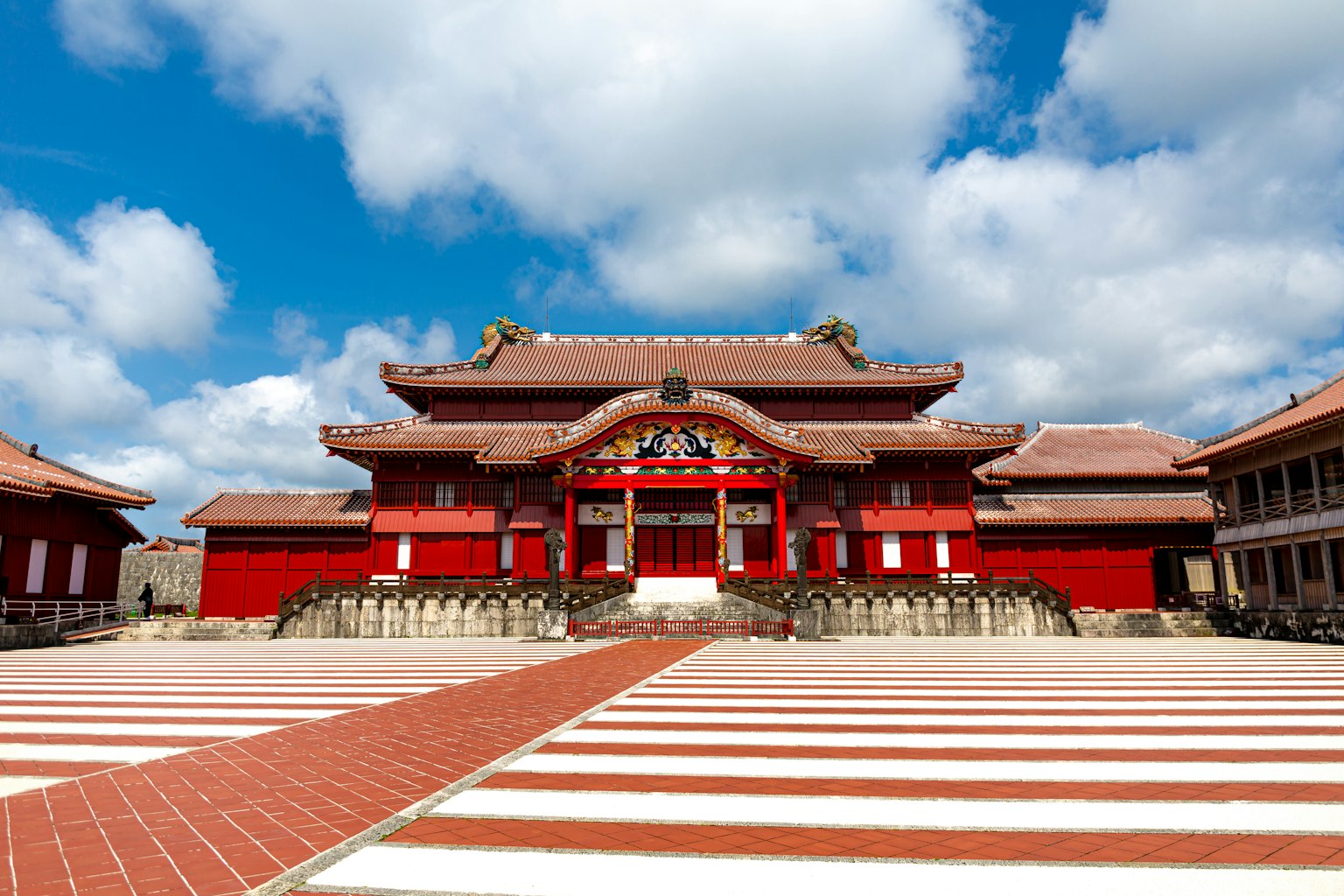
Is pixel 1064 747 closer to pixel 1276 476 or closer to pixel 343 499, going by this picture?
pixel 1276 476

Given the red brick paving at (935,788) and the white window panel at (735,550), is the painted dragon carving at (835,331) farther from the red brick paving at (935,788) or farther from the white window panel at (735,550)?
the red brick paving at (935,788)

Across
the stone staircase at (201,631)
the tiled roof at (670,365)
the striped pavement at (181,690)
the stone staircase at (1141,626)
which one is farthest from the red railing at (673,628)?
the tiled roof at (670,365)

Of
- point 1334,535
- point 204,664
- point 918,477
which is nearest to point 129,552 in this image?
Result: point 204,664

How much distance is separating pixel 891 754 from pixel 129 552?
1826 inches

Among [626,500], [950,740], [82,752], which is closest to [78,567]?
[626,500]

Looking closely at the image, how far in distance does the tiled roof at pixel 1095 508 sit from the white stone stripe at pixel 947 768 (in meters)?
27.3

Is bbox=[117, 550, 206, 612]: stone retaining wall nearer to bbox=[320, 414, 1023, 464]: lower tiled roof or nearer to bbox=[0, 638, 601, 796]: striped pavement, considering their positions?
bbox=[320, 414, 1023, 464]: lower tiled roof

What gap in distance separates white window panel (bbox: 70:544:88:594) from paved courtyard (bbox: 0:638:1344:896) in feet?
68.0

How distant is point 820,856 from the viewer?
4180 mm

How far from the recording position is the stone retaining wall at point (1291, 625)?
21547mm

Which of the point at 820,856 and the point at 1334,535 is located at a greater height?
the point at 1334,535

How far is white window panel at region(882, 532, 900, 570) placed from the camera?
3206 cm

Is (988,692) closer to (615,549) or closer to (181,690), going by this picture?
(181,690)

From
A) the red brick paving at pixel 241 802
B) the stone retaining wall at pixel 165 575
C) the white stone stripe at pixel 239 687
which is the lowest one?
the white stone stripe at pixel 239 687
